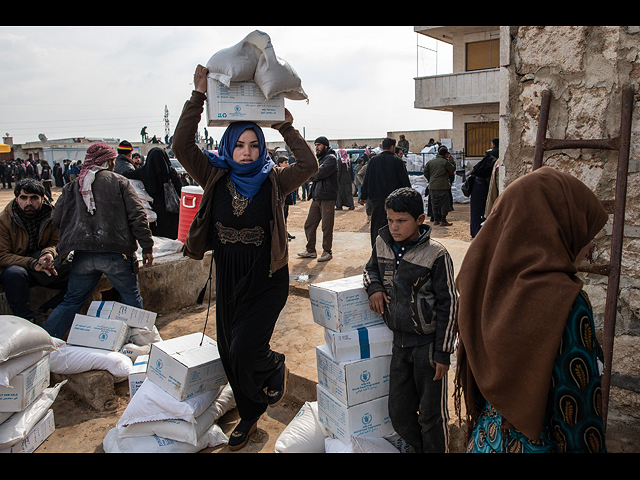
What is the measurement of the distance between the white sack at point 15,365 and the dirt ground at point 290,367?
1.90 ft

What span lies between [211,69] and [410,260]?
4.97 feet

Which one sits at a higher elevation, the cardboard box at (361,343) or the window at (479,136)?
the window at (479,136)

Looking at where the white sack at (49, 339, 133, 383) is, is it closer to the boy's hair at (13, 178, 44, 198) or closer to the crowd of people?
the crowd of people

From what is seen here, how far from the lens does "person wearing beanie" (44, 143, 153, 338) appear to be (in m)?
3.74

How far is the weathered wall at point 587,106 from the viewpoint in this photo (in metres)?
2.39

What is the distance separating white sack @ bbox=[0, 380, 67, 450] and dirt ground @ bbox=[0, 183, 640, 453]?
9.8 inches

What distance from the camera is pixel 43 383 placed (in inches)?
119

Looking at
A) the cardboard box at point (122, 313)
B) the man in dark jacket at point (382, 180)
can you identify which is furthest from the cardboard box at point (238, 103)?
the man in dark jacket at point (382, 180)

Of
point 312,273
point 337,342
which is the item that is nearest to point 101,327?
point 337,342

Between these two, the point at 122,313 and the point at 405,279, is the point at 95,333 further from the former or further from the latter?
the point at 405,279

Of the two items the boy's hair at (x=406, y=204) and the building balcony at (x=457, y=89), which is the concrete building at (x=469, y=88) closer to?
the building balcony at (x=457, y=89)

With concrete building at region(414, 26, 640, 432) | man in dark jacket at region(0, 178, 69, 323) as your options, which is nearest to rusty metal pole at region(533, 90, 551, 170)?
concrete building at region(414, 26, 640, 432)

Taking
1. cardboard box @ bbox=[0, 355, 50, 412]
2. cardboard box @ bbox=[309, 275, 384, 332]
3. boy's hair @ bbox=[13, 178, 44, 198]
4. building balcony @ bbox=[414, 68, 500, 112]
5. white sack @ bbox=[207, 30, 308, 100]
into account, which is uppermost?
building balcony @ bbox=[414, 68, 500, 112]

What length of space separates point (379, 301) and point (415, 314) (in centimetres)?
23
